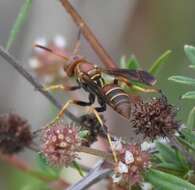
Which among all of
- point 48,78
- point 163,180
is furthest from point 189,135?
point 48,78

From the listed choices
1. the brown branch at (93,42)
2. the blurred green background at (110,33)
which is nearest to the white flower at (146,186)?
the brown branch at (93,42)

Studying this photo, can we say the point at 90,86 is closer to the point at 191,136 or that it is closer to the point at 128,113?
the point at 128,113

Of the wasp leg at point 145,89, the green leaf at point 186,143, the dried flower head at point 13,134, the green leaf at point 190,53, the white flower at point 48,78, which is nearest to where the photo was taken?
the green leaf at point 186,143

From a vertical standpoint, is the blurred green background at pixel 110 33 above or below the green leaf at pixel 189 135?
above

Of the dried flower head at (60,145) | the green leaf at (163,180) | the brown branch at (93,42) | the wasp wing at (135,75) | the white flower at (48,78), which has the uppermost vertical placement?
the white flower at (48,78)

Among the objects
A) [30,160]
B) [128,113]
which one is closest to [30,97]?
[30,160]

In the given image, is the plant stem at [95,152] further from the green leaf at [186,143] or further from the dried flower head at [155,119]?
the green leaf at [186,143]

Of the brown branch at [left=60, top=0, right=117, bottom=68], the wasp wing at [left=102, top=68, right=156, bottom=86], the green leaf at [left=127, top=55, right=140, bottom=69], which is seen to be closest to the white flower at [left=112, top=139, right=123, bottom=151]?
Result: the wasp wing at [left=102, top=68, right=156, bottom=86]

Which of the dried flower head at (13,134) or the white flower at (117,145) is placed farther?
the dried flower head at (13,134)

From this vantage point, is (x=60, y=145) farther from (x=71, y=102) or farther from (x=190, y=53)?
(x=190, y=53)
